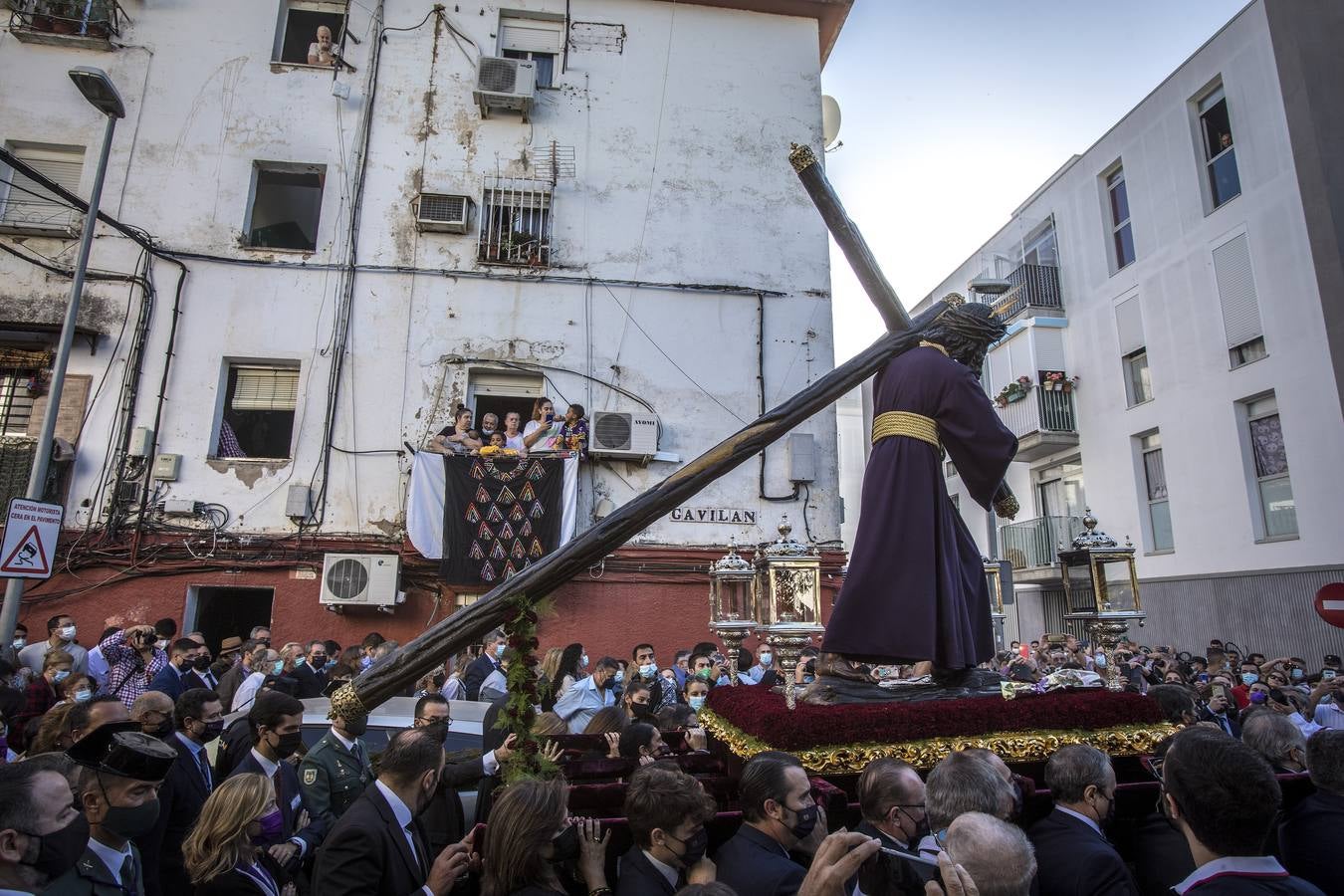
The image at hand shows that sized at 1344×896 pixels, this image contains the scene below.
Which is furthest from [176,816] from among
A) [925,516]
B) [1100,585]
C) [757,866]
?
[1100,585]

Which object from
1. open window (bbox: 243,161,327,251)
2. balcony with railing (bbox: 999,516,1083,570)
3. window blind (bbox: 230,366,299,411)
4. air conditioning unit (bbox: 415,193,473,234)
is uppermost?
open window (bbox: 243,161,327,251)

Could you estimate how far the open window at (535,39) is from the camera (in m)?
14.1

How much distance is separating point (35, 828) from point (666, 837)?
189cm

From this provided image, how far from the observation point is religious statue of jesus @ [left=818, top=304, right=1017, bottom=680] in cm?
438

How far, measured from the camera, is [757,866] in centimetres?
290

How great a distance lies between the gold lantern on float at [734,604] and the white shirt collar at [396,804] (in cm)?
351

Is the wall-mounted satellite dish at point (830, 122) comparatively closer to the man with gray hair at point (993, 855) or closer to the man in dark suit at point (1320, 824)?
the man in dark suit at point (1320, 824)

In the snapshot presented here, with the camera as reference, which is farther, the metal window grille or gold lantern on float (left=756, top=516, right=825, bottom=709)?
the metal window grille

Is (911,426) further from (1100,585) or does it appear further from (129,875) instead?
(129,875)

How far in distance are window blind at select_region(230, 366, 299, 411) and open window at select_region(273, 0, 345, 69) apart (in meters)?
5.01

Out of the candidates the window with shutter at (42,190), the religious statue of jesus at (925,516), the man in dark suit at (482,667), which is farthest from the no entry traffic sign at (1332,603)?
the window with shutter at (42,190)

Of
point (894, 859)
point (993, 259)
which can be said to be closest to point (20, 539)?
point (894, 859)

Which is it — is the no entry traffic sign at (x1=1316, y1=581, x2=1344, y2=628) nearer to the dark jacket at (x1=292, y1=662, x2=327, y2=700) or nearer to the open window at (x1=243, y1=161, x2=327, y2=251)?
the dark jacket at (x1=292, y1=662, x2=327, y2=700)

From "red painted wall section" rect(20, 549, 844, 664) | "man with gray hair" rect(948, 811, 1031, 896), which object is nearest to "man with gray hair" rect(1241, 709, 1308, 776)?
"man with gray hair" rect(948, 811, 1031, 896)
